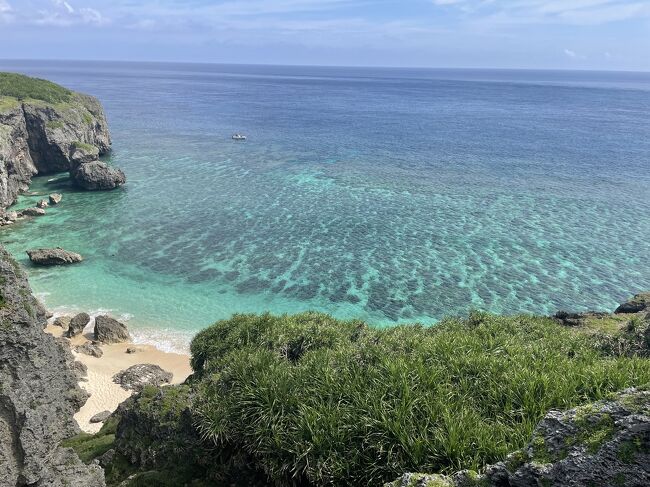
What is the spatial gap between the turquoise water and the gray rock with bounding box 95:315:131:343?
5.78 feet

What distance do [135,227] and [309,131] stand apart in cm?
7100

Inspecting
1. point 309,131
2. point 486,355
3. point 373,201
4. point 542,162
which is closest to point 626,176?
point 542,162

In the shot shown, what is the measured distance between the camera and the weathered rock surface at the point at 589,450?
7.62m

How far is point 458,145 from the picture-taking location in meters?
104

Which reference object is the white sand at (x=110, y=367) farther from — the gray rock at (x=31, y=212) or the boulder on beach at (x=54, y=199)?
the boulder on beach at (x=54, y=199)

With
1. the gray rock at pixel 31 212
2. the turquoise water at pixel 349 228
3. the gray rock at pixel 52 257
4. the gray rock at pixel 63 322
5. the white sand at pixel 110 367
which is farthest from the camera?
the gray rock at pixel 31 212

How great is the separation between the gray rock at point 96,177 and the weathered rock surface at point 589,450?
72.4m

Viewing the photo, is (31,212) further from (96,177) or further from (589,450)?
(589,450)

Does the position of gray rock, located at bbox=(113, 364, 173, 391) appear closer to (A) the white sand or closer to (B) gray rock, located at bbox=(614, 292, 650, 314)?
(A) the white sand

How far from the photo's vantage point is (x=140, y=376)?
104 feet

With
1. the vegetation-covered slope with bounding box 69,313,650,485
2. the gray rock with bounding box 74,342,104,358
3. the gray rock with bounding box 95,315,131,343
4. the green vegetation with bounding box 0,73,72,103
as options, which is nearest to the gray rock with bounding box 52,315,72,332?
the gray rock with bounding box 95,315,131,343

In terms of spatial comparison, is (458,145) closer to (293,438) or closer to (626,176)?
(626,176)

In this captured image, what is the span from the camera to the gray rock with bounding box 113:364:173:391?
3088cm

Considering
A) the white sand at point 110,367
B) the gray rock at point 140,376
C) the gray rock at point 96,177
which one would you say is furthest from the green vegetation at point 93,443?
the gray rock at point 96,177
